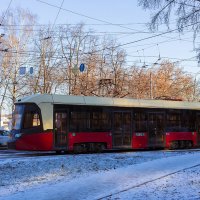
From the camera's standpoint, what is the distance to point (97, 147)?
81.5ft

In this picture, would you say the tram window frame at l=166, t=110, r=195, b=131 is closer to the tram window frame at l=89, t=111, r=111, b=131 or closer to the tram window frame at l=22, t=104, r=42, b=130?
the tram window frame at l=89, t=111, r=111, b=131

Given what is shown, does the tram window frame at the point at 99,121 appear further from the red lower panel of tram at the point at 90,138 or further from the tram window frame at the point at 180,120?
the tram window frame at the point at 180,120

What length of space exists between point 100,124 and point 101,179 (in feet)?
41.7

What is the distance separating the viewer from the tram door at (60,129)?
75.5 ft

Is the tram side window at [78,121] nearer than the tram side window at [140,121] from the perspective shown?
Yes

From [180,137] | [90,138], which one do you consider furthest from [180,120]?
[90,138]

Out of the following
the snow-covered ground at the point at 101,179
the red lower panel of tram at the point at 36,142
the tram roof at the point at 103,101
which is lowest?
the snow-covered ground at the point at 101,179

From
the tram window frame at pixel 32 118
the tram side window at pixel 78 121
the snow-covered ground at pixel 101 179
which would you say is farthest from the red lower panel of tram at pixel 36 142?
the snow-covered ground at pixel 101 179

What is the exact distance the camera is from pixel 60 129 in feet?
76.0

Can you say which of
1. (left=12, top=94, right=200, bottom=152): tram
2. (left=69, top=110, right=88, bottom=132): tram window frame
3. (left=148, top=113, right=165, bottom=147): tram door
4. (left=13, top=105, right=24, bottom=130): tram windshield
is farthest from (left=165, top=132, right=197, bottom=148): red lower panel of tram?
(left=13, top=105, right=24, bottom=130): tram windshield

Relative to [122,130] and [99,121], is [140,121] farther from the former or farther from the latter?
[99,121]

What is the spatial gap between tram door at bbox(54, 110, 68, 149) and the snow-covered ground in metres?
5.95

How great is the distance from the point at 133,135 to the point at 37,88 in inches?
1011

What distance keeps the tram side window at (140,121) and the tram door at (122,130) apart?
55 centimetres
